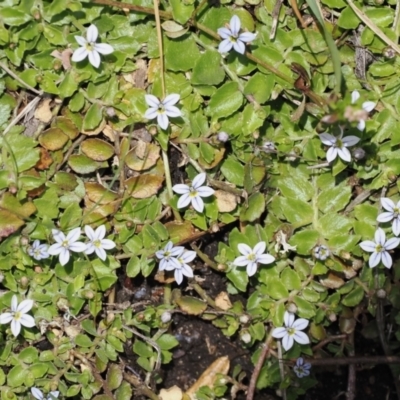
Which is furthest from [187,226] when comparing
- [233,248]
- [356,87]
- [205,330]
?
[356,87]

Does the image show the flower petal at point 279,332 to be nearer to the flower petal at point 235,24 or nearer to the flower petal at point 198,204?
the flower petal at point 198,204

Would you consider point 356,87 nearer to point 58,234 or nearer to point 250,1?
point 250,1

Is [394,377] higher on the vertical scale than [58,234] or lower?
lower

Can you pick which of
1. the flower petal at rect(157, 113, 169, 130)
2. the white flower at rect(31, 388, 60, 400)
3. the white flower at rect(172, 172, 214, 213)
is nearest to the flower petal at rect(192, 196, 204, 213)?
the white flower at rect(172, 172, 214, 213)

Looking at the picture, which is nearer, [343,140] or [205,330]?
[343,140]

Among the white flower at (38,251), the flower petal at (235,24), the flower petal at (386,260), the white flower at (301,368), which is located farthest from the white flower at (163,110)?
the white flower at (301,368)

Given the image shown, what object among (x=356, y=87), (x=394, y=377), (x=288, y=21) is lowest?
(x=394, y=377)
